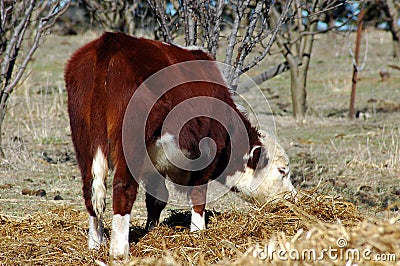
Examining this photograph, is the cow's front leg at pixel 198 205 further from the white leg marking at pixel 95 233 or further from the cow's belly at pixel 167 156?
the white leg marking at pixel 95 233

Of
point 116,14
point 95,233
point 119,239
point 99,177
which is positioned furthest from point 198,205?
point 116,14

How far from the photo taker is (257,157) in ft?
17.7

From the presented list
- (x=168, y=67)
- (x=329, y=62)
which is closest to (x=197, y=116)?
(x=168, y=67)

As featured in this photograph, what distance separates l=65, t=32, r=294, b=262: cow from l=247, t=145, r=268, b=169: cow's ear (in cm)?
38

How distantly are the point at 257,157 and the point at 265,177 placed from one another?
0.23 metres

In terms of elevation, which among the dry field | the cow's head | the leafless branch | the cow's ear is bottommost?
the dry field

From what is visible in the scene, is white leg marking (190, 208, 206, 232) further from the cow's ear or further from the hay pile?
the cow's ear

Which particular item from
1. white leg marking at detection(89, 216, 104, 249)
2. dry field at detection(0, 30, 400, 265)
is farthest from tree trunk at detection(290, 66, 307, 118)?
white leg marking at detection(89, 216, 104, 249)

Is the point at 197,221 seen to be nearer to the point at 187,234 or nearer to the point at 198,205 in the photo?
the point at 198,205

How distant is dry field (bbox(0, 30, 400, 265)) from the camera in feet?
10.8

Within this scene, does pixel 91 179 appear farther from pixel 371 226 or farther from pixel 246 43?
pixel 246 43

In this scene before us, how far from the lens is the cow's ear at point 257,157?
538 centimetres

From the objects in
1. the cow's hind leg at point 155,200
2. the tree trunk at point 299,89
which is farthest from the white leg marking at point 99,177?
the tree trunk at point 299,89

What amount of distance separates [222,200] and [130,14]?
31.5 feet
